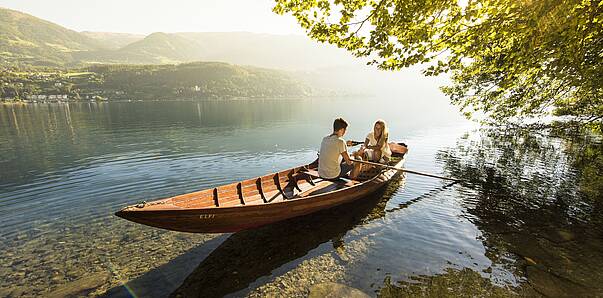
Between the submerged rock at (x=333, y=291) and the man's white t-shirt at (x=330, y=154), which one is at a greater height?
the man's white t-shirt at (x=330, y=154)

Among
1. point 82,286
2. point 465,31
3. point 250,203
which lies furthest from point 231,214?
point 465,31

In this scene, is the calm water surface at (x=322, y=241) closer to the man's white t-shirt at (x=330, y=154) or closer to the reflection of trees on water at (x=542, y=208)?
the reflection of trees on water at (x=542, y=208)

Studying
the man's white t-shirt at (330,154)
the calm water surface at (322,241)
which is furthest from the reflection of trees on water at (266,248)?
the man's white t-shirt at (330,154)

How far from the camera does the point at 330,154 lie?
40.6ft

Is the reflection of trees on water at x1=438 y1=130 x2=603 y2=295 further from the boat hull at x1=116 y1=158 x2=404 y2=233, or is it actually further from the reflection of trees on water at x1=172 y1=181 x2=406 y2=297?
the boat hull at x1=116 y1=158 x2=404 y2=233

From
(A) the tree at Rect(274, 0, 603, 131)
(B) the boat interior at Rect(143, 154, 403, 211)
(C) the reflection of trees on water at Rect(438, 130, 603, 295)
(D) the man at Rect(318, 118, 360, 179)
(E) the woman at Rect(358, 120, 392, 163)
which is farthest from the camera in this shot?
(E) the woman at Rect(358, 120, 392, 163)

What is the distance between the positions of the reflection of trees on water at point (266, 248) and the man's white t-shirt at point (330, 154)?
1.87 metres

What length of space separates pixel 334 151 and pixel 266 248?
488 cm

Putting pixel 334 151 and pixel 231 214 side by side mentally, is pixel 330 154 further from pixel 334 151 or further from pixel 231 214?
pixel 231 214

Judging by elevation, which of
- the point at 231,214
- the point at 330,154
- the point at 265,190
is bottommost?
the point at 265,190

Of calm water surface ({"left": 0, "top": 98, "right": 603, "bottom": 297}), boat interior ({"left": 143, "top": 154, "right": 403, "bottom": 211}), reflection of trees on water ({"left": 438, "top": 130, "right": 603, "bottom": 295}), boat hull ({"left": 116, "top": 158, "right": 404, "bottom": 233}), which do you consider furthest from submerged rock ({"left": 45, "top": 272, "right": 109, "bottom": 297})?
reflection of trees on water ({"left": 438, "top": 130, "right": 603, "bottom": 295})

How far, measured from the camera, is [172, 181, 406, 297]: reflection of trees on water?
8.39m

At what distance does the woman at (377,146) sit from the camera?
50.2ft

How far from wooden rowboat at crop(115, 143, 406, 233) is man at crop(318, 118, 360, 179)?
2.66 ft
